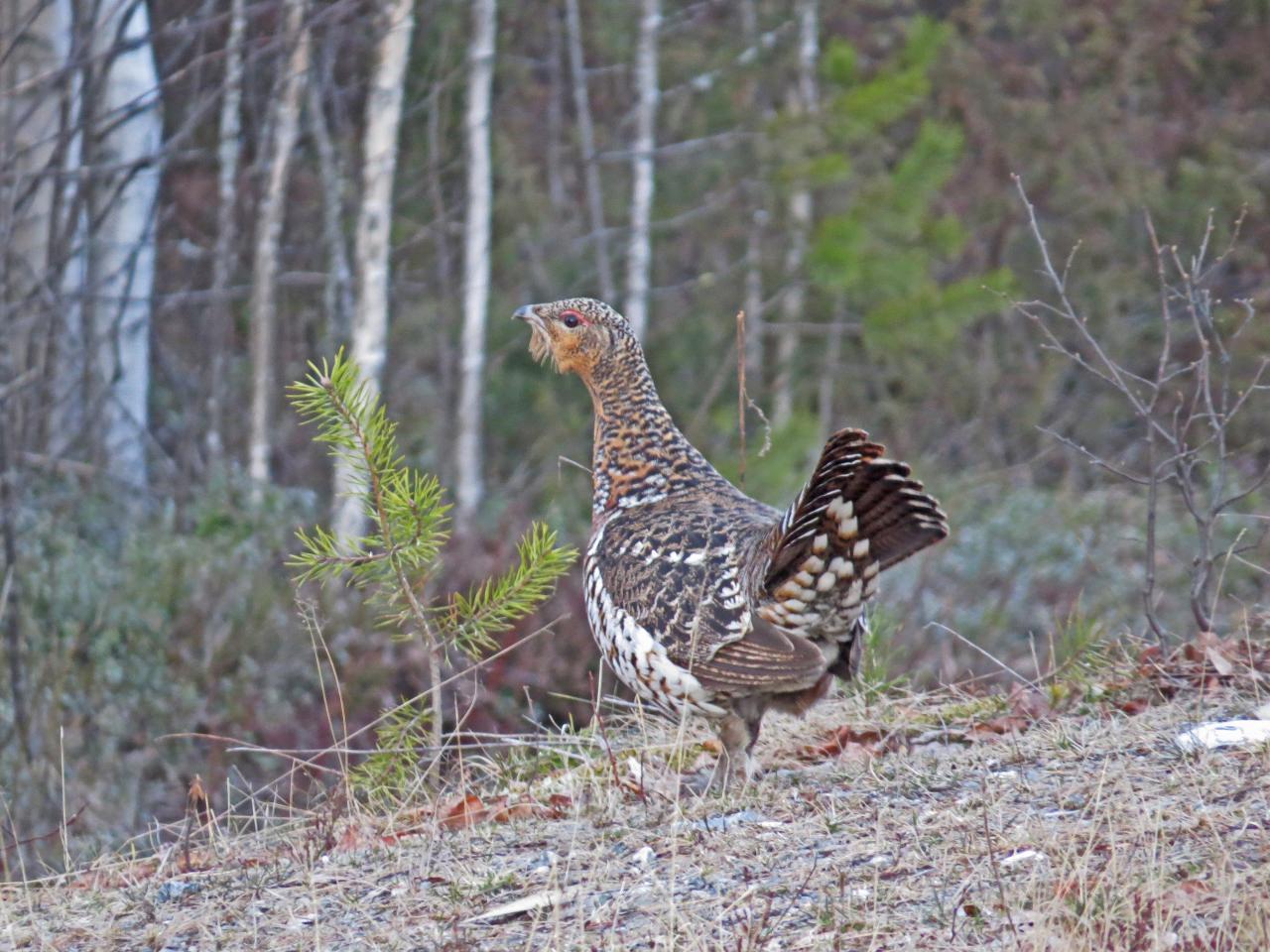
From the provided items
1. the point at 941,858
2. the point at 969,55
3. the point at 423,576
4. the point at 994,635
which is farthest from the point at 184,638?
the point at 969,55

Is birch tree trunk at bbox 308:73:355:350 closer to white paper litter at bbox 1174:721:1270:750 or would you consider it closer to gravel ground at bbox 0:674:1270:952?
gravel ground at bbox 0:674:1270:952

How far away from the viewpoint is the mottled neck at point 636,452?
5.77 metres

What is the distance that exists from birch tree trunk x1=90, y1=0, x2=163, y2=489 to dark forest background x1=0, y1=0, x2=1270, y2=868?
52 mm

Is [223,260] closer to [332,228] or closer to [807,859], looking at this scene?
[332,228]

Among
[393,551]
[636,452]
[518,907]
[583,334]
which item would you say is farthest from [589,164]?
[518,907]

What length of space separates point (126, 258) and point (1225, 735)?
34.0 feet

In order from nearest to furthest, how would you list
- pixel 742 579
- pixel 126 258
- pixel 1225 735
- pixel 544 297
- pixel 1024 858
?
pixel 1024 858, pixel 1225 735, pixel 742 579, pixel 126 258, pixel 544 297

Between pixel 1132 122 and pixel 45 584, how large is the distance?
56.3 ft

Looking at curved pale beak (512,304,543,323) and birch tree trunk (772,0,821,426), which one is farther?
birch tree trunk (772,0,821,426)

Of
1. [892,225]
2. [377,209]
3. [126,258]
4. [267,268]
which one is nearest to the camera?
[126,258]

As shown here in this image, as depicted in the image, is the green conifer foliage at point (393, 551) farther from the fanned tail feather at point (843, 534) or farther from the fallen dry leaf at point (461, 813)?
the fanned tail feather at point (843, 534)

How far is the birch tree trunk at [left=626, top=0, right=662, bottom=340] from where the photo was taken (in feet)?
54.0

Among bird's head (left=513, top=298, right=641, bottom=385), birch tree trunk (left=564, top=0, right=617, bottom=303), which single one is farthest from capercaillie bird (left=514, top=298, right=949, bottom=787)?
birch tree trunk (left=564, top=0, right=617, bottom=303)

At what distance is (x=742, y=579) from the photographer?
497cm
